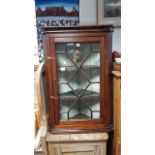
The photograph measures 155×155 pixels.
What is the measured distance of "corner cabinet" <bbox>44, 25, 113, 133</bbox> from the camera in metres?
1.60

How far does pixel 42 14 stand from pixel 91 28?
0.69m

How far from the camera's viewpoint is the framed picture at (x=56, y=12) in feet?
6.64

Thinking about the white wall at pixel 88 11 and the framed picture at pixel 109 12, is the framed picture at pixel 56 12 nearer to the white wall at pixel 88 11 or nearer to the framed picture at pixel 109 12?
the white wall at pixel 88 11

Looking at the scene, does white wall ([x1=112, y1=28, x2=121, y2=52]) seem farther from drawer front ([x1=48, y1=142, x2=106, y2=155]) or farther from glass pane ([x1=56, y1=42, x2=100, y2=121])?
drawer front ([x1=48, y1=142, x2=106, y2=155])

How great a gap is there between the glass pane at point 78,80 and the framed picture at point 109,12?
0.51 metres

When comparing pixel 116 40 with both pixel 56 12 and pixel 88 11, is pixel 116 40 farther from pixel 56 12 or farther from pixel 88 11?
pixel 56 12

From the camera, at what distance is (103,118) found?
5.62ft

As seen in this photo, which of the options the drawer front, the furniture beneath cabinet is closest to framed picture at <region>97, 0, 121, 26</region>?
the furniture beneath cabinet

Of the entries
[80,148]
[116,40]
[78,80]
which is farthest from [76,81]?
[116,40]

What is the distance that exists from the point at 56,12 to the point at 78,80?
0.75 meters

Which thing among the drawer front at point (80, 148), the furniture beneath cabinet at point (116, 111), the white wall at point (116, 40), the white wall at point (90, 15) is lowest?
the drawer front at point (80, 148)

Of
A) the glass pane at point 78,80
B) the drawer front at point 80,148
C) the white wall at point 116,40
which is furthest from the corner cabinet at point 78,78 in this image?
the white wall at point 116,40
